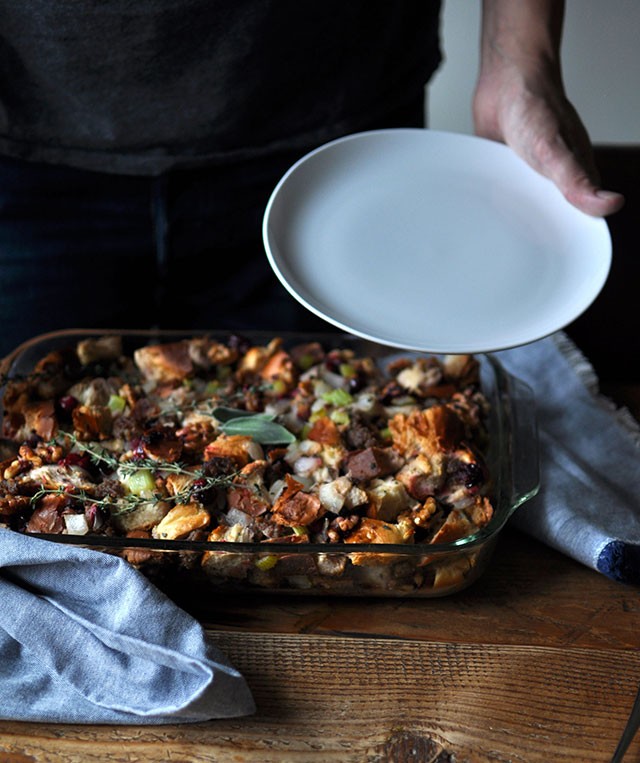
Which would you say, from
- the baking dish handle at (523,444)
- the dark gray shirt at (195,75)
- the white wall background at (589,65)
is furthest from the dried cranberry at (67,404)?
the white wall background at (589,65)

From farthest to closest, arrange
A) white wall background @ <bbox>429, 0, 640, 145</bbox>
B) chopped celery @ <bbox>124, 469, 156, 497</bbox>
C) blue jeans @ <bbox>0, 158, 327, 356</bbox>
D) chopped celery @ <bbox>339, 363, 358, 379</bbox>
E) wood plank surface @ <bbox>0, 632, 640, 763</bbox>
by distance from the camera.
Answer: white wall background @ <bbox>429, 0, 640, 145</bbox> < blue jeans @ <bbox>0, 158, 327, 356</bbox> < chopped celery @ <bbox>339, 363, 358, 379</bbox> < chopped celery @ <bbox>124, 469, 156, 497</bbox> < wood plank surface @ <bbox>0, 632, 640, 763</bbox>

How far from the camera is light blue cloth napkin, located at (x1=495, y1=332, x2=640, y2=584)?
59.0 inches

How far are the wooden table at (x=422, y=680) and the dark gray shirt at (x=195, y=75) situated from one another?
891 mm

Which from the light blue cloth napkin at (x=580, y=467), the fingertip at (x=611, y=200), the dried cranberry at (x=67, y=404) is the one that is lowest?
the light blue cloth napkin at (x=580, y=467)

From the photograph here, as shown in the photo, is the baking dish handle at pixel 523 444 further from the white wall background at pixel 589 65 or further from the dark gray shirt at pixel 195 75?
the white wall background at pixel 589 65

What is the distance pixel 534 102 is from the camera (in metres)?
1.68

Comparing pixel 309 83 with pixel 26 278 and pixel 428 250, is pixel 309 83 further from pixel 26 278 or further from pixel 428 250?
pixel 26 278

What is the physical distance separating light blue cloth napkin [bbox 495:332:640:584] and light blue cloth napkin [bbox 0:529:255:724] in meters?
0.58

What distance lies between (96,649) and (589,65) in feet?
9.61

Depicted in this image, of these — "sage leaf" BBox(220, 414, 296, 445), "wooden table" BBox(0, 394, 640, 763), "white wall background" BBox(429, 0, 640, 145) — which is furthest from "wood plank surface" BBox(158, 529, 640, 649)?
"white wall background" BBox(429, 0, 640, 145)

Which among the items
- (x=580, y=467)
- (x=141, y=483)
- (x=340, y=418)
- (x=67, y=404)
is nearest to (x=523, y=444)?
(x=580, y=467)

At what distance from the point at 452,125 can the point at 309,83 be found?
6.61 ft

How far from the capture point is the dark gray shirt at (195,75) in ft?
5.33

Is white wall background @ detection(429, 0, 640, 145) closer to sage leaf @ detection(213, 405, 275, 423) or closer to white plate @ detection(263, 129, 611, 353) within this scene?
white plate @ detection(263, 129, 611, 353)
